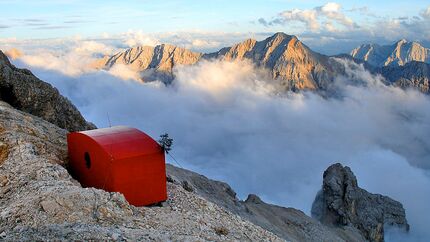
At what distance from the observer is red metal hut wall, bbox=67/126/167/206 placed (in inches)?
899

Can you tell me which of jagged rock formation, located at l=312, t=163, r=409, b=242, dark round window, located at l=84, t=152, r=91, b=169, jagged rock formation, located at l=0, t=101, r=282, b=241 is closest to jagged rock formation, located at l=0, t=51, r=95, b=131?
jagged rock formation, located at l=0, t=101, r=282, b=241

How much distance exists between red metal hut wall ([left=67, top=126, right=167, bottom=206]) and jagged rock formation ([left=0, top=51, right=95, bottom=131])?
12.0 metres

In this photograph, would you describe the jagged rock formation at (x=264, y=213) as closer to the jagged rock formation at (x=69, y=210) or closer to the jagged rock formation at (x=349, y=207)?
the jagged rock formation at (x=349, y=207)

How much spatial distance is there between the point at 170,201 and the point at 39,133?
9.62 metres

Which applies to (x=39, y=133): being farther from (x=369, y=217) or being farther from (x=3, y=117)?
(x=369, y=217)

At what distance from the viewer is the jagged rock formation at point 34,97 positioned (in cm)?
3488

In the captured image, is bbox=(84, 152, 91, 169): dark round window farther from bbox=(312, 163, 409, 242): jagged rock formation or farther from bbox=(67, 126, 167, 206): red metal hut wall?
bbox=(312, 163, 409, 242): jagged rock formation

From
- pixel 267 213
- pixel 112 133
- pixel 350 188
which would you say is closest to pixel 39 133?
pixel 112 133

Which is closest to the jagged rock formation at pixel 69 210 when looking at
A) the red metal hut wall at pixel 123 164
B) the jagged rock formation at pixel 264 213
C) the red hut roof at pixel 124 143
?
the red metal hut wall at pixel 123 164

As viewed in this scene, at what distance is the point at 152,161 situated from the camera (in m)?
23.8

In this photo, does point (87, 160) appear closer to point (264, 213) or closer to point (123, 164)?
point (123, 164)

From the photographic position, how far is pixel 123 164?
22797mm

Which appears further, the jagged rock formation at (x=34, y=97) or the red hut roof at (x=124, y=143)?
the jagged rock formation at (x=34, y=97)

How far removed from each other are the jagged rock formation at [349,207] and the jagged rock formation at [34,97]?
239 ft
